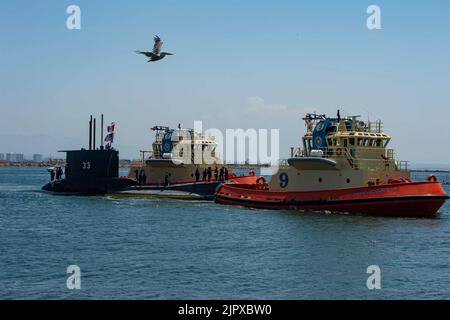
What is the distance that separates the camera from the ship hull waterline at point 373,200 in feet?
137

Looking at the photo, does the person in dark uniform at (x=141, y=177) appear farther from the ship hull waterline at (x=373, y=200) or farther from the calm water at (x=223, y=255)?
the ship hull waterline at (x=373, y=200)

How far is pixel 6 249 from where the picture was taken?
3222 cm

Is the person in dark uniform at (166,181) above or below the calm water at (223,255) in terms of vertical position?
above

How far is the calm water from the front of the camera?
2314 cm

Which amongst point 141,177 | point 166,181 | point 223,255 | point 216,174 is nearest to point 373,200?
point 223,255

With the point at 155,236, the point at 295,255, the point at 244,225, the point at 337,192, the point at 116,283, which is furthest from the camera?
the point at 337,192

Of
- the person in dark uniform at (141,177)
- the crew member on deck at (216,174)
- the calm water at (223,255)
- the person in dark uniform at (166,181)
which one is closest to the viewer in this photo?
the calm water at (223,255)

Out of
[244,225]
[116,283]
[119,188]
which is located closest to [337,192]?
[244,225]

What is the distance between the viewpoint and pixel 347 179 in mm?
45375

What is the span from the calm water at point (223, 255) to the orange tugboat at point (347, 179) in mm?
1455

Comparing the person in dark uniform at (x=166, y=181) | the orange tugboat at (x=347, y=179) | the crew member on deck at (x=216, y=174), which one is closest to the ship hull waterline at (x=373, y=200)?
the orange tugboat at (x=347, y=179)

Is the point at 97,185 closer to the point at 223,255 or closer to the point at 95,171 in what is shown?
the point at 95,171
